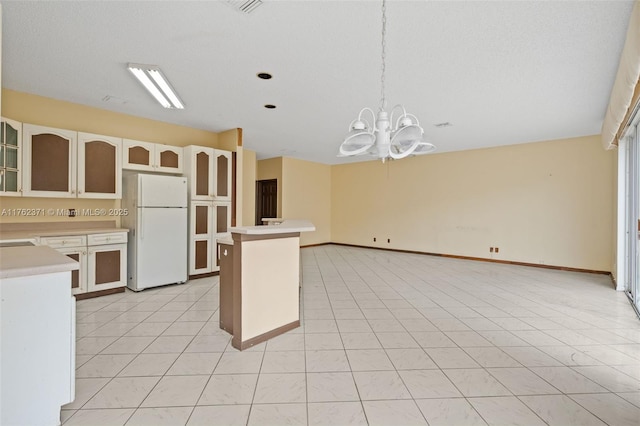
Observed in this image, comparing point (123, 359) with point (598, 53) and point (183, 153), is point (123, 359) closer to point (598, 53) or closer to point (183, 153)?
point (183, 153)

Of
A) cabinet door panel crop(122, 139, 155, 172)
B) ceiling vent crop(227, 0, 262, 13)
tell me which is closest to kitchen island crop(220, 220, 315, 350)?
ceiling vent crop(227, 0, 262, 13)

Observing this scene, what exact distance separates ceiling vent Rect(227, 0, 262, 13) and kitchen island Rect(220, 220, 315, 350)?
1.70 metres

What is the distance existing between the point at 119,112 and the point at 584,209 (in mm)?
8484

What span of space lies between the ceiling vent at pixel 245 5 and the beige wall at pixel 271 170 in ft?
20.5

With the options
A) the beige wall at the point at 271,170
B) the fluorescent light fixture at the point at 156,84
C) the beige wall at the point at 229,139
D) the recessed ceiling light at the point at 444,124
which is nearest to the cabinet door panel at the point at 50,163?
the fluorescent light fixture at the point at 156,84

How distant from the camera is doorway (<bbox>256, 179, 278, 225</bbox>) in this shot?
871cm

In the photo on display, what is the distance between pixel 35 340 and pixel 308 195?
7760 mm

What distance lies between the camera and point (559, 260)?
6.09 meters

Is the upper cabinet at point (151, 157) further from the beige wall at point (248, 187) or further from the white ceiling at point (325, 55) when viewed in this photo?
the beige wall at point (248, 187)

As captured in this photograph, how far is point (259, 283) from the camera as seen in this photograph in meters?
2.74

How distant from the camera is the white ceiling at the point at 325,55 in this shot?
2.30m

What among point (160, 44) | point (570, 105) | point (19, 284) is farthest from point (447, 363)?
point (570, 105)

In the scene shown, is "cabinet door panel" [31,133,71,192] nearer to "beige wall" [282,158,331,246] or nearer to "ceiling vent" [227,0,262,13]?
"ceiling vent" [227,0,262,13]

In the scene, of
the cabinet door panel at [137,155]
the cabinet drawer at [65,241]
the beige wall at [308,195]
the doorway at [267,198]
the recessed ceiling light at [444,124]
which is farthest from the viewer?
the doorway at [267,198]
